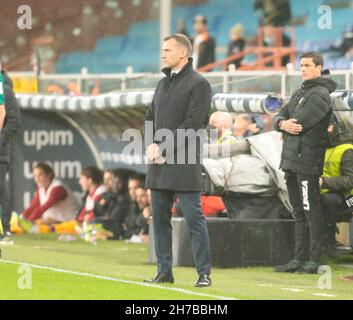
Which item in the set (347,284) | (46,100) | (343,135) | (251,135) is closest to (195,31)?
Answer: (46,100)

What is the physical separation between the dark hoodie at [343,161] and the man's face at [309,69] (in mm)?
831

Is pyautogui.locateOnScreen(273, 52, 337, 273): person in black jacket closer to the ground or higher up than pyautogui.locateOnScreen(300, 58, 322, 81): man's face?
closer to the ground

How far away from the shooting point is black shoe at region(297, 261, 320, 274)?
1194 centimetres

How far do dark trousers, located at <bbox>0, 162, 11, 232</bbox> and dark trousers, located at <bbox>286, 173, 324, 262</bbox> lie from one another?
10.9 feet

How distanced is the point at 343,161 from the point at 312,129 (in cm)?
Result: 81

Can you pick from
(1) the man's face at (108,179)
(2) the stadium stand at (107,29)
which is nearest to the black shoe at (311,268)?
(1) the man's face at (108,179)

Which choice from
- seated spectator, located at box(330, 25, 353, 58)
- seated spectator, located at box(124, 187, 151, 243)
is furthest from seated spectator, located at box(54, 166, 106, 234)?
seated spectator, located at box(330, 25, 353, 58)

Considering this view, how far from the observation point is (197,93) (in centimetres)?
1024

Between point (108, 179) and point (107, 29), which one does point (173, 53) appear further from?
point (107, 29)

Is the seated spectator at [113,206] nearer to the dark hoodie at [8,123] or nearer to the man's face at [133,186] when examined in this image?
the man's face at [133,186]

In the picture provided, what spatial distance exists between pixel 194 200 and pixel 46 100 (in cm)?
807

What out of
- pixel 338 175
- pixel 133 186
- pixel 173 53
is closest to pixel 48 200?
pixel 133 186

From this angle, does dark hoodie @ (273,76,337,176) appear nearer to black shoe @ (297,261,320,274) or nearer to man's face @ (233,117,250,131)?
black shoe @ (297,261,320,274)

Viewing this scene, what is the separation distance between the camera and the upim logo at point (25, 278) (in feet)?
33.6
